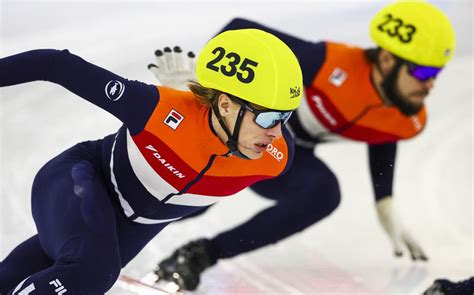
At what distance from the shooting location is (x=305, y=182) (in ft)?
13.1

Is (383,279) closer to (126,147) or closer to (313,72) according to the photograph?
(313,72)

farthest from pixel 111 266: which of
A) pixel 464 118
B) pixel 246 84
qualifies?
pixel 464 118

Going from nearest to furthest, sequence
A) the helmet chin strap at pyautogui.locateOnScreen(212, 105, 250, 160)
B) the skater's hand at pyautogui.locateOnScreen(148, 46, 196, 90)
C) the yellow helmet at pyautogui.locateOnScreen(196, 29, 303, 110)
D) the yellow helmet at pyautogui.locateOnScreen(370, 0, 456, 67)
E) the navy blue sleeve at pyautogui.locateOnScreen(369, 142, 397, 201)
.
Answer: the yellow helmet at pyautogui.locateOnScreen(196, 29, 303, 110) → the helmet chin strap at pyautogui.locateOnScreen(212, 105, 250, 160) → the skater's hand at pyautogui.locateOnScreen(148, 46, 196, 90) → the yellow helmet at pyautogui.locateOnScreen(370, 0, 456, 67) → the navy blue sleeve at pyautogui.locateOnScreen(369, 142, 397, 201)

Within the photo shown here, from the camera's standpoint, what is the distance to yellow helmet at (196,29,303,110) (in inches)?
104

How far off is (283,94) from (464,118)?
4095mm

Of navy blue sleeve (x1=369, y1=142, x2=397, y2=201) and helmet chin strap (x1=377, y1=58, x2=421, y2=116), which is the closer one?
helmet chin strap (x1=377, y1=58, x2=421, y2=116)

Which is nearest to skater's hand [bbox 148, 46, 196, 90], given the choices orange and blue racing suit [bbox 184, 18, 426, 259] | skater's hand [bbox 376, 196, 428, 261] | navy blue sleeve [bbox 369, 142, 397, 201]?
orange and blue racing suit [bbox 184, 18, 426, 259]

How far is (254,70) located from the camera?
2660mm

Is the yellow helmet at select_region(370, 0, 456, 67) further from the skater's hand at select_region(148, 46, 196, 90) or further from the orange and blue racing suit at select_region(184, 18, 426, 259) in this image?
the skater's hand at select_region(148, 46, 196, 90)

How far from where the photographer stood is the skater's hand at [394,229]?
4414mm

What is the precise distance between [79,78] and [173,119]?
1.10ft

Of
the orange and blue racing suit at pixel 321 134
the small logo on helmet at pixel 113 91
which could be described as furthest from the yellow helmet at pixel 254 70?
the orange and blue racing suit at pixel 321 134

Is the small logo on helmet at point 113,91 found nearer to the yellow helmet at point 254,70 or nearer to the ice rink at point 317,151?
the yellow helmet at point 254,70

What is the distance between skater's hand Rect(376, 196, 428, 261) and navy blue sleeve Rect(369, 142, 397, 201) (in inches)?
2.0
